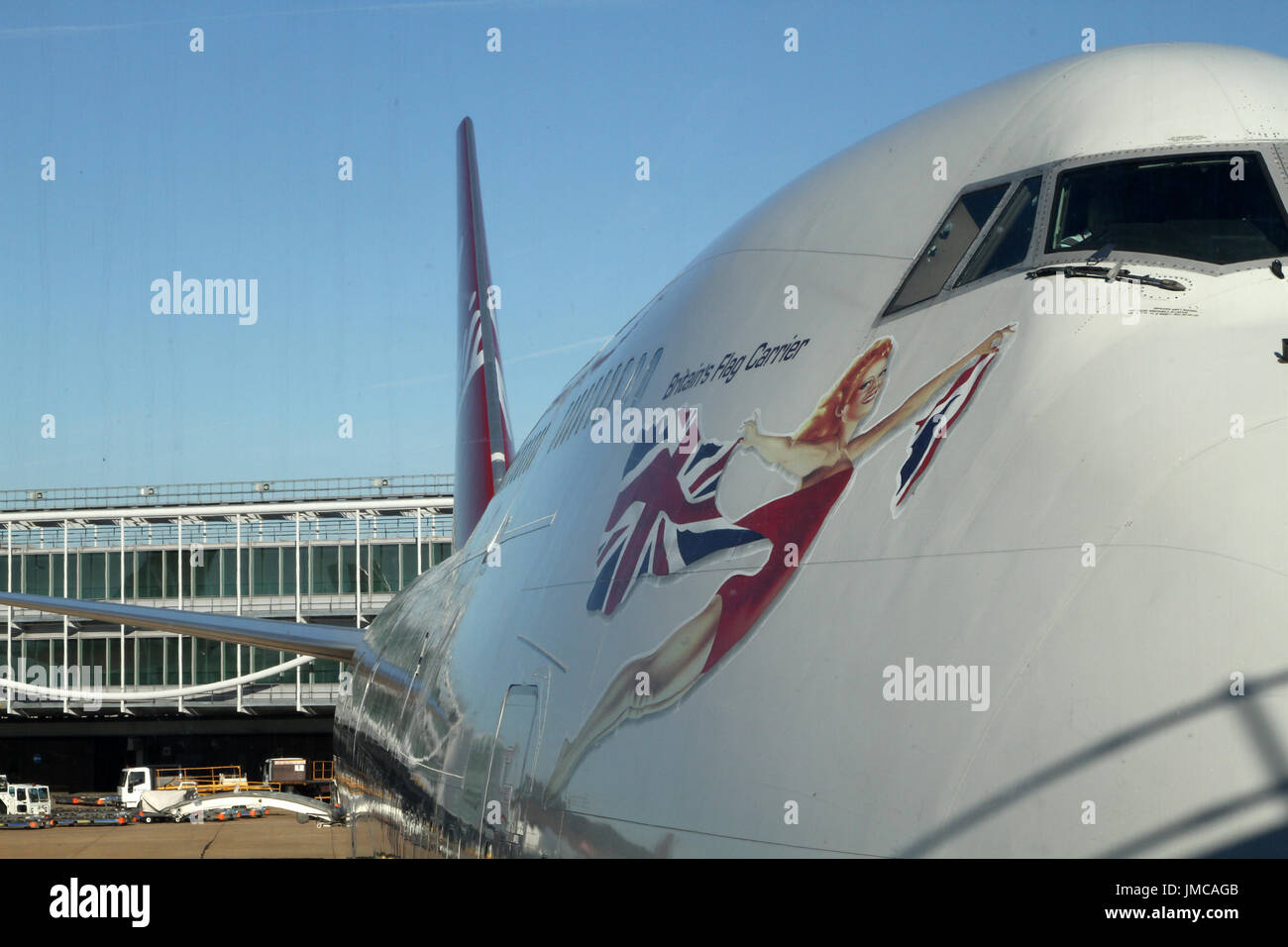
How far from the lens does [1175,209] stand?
4.19m

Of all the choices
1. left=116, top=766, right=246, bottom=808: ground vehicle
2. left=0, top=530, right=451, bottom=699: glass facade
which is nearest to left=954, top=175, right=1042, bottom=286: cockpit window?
left=116, top=766, right=246, bottom=808: ground vehicle

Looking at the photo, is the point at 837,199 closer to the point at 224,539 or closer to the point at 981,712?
the point at 981,712

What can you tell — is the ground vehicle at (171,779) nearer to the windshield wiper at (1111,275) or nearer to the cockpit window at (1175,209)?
the cockpit window at (1175,209)

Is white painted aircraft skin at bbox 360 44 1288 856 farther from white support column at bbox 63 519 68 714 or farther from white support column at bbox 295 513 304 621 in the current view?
white support column at bbox 63 519 68 714

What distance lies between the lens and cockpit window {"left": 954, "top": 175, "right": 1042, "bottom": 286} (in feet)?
13.9

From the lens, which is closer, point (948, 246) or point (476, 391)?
point (948, 246)

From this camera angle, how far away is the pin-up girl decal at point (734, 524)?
13.0 ft

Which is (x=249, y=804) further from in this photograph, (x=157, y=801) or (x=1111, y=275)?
(x=1111, y=275)

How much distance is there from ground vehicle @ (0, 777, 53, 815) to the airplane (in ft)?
142

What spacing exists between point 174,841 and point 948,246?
34530 millimetres

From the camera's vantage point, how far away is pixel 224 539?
178ft

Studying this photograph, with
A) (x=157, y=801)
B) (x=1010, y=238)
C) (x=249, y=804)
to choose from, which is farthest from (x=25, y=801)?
(x=1010, y=238)
